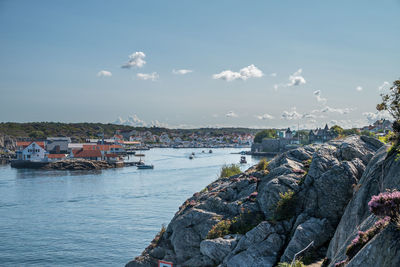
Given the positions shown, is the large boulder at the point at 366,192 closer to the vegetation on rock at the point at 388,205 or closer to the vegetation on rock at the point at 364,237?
the vegetation on rock at the point at 364,237

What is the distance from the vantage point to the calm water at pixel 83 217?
107 ft

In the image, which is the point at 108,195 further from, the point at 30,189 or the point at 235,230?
the point at 235,230

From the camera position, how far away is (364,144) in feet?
69.8

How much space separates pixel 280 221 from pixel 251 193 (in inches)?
151

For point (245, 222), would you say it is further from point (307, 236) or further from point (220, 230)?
point (307, 236)

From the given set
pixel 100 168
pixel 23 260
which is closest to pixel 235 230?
pixel 23 260

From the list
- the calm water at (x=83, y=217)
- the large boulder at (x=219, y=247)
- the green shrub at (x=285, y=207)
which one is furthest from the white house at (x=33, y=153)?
the green shrub at (x=285, y=207)

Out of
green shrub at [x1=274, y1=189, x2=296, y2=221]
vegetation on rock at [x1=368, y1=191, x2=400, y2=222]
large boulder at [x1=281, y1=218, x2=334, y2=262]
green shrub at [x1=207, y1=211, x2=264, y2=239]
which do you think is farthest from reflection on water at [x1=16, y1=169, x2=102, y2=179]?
vegetation on rock at [x1=368, y1=191, x2=400, y2=222]

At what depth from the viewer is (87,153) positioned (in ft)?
414

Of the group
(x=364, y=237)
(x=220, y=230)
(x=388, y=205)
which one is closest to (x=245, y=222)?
(x=220, y=230)

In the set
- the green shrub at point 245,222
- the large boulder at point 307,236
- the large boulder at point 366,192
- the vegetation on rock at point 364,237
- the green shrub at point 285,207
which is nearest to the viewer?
the vegetation on rock at point 364,237

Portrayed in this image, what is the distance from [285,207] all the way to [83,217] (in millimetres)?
34371

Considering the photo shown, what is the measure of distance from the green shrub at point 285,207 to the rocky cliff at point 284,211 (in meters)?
0.05

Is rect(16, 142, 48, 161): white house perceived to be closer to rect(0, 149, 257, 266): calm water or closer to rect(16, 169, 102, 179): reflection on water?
rect(16, 169, 102, 179): reflection on water
